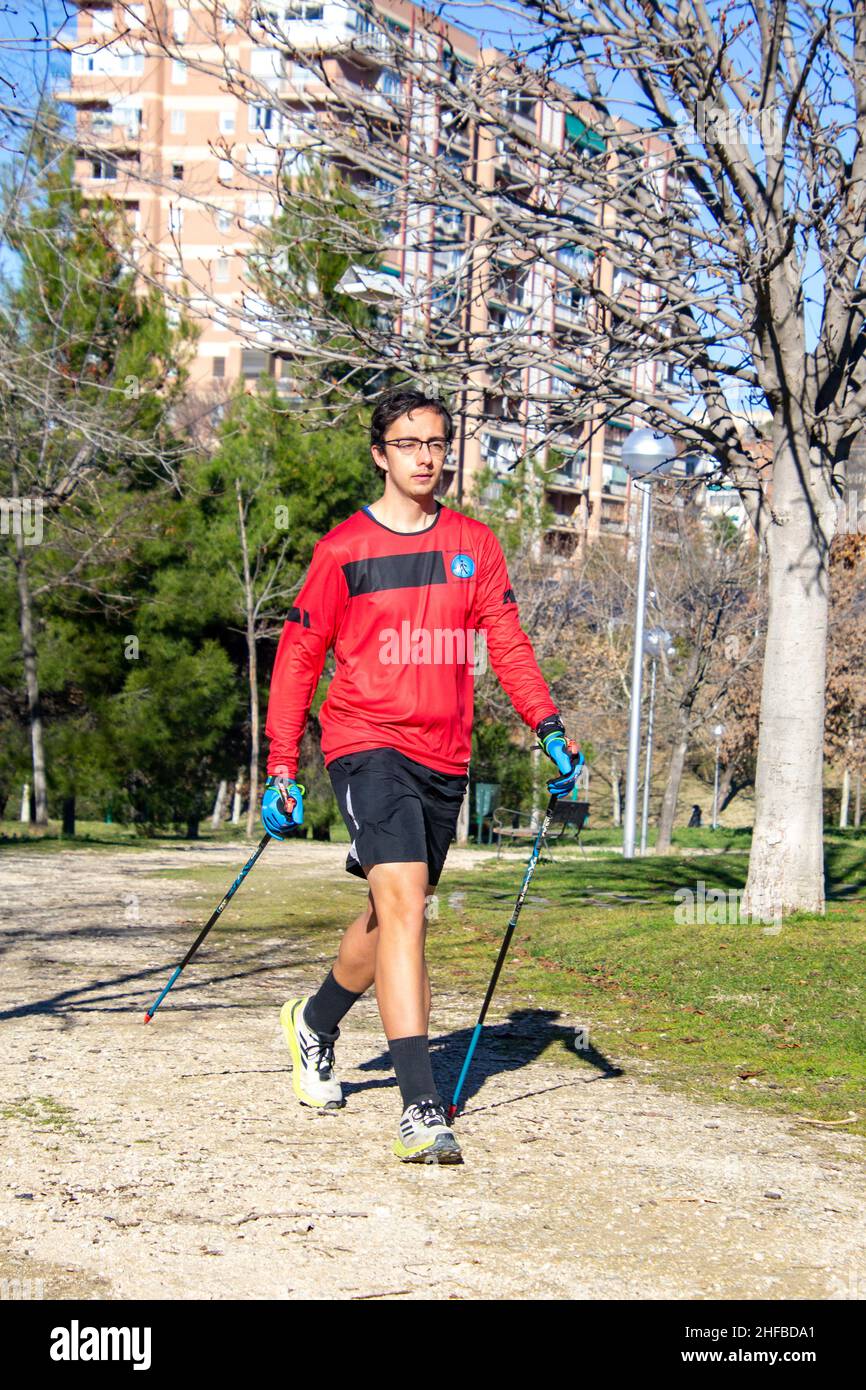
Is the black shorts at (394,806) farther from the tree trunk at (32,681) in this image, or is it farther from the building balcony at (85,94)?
the tree trunk at (32,681)

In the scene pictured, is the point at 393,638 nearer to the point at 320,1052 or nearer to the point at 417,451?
the point at 417,451

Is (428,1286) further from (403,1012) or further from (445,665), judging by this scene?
(445,665)

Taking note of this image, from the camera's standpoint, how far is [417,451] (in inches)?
181

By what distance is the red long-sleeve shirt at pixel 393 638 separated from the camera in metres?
4.48

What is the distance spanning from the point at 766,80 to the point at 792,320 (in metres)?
1.33

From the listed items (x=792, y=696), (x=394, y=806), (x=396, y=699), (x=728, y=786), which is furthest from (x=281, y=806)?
(x=728, y=786)

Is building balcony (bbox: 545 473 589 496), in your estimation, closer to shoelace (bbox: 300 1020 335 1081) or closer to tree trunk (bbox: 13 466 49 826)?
tree trunk (bbox: 13 466 49 826)

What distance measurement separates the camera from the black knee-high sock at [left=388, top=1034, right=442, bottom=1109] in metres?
4.15

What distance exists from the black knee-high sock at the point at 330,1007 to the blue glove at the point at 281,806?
0.59 m

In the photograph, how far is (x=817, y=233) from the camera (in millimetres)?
8477

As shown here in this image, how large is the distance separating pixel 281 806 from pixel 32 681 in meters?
18.8

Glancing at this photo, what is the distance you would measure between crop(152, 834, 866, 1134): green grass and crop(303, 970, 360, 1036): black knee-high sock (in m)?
1.21

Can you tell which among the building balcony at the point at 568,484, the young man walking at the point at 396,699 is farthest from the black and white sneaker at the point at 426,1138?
the building balcony at the point at 568,484

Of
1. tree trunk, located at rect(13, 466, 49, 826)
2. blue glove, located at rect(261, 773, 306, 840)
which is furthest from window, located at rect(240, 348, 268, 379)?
blue glove, located at rect(261, 773, 306, 840)
